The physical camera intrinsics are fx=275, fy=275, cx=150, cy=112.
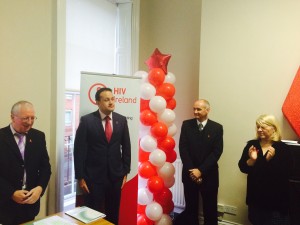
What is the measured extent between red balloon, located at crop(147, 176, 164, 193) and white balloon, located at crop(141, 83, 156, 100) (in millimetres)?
838

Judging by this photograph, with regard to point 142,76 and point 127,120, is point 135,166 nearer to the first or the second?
point 127,120

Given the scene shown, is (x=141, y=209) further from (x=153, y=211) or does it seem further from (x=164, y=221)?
(x=164, y=221)

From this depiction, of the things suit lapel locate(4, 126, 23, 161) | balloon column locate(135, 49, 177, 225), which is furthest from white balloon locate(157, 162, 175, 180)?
suit lapel locate(4, 126, 23, 161)

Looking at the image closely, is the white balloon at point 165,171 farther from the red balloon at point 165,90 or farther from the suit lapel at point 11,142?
the suit lapel at point 11,142

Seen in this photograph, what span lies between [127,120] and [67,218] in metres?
1.10

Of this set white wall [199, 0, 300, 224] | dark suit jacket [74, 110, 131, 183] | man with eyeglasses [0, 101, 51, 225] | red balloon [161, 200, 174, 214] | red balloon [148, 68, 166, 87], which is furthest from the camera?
red balloon [161, 200, 174, 214]

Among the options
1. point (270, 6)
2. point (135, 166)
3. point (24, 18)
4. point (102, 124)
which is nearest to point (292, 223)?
point (135, 166)

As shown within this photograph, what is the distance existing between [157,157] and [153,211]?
0.56m

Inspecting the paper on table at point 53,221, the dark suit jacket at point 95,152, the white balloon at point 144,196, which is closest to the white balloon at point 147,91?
the dark suit jacket at point 95,152

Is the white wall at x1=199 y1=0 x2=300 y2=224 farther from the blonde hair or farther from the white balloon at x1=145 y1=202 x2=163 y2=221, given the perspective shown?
the white balloon at x1=145 y1=202 x2=163 y2=221

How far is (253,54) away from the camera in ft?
9.49

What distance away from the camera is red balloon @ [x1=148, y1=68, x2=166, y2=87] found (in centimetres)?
285

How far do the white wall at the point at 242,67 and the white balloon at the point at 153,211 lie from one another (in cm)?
78

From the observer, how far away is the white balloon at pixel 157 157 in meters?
2.80
